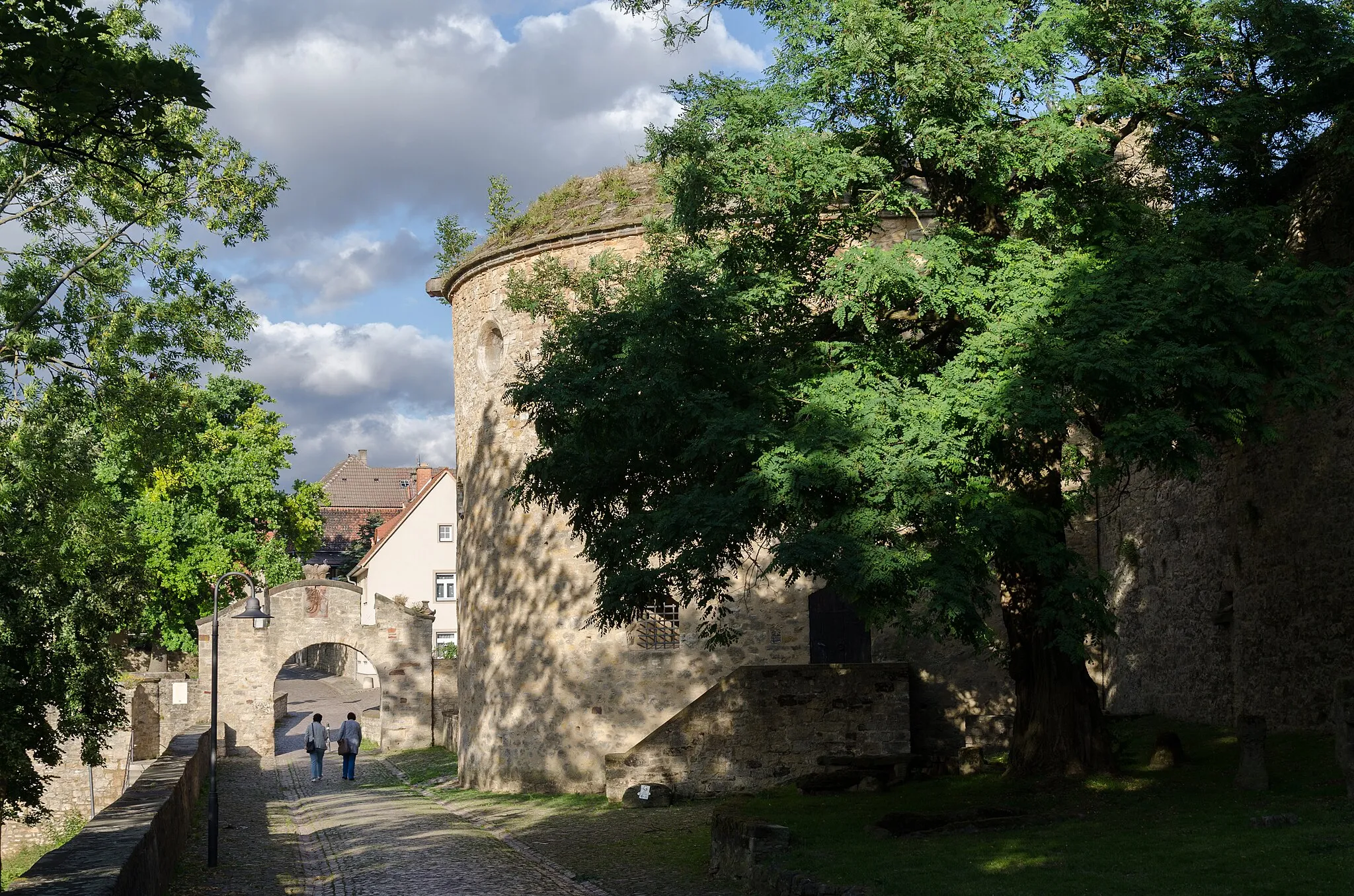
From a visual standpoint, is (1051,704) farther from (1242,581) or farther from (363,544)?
(363,544)

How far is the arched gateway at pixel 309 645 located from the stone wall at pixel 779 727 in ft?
48.2

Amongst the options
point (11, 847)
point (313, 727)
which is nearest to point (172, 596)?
point (11, 847)

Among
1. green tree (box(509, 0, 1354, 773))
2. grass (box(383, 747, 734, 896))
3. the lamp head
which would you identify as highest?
green tree (box(509, 0, 1354, 773))

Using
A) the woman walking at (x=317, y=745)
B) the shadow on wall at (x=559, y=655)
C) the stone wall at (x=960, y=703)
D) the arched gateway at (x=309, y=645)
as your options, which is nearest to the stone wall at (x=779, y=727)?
the stone wall at (x=960, y=703)

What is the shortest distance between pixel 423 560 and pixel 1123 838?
42.0 metres

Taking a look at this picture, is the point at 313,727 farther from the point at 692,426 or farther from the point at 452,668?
the point at 692,426

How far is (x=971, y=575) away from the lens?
10.6 m

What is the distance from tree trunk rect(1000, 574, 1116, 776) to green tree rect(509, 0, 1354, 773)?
33mm

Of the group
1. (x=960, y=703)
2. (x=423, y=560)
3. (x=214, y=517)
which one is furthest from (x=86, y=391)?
(x=423, y=560)

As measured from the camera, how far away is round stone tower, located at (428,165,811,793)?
19.1 metres

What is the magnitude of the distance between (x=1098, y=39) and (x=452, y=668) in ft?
77.6

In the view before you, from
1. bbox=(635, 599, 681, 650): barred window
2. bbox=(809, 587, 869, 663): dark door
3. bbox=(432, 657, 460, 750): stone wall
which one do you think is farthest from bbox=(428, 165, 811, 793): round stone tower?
bbox=(432, 657, 460, 750): stone wall

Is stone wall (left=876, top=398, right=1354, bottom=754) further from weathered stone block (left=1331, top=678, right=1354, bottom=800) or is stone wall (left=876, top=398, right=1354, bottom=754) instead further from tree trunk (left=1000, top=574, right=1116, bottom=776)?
weathered stone block (left=1331, top=678, right=1354, bottom=800)

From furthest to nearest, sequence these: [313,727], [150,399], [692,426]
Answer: [313,727], [150,399], [692,426]
